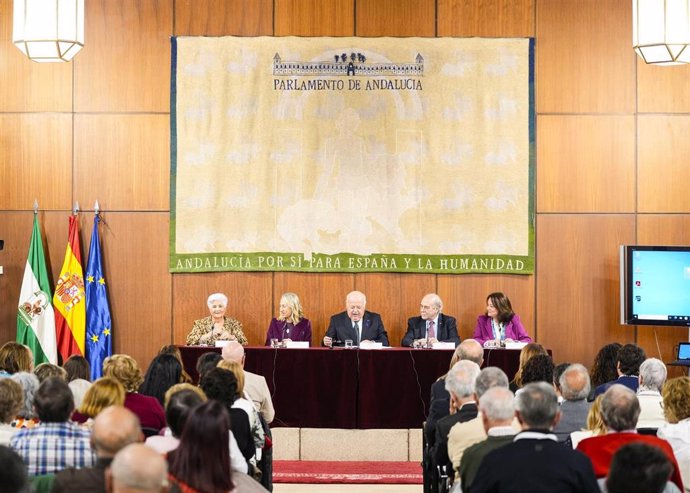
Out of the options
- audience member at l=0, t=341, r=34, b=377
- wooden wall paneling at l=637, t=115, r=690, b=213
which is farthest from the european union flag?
wooden wall paneling at l=637, t=115, r=690, b=213

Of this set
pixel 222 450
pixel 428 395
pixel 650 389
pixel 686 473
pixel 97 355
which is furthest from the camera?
pixel 97 355

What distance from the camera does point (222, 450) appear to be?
3.89 meters

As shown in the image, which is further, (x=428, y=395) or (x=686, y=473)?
(x=428, y=395)

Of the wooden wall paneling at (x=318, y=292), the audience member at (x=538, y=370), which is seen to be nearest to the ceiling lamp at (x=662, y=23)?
the audience member at (x=538, y=370)

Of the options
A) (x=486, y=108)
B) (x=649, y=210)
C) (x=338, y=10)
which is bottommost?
(x=649, y=210)

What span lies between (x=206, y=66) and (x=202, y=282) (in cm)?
215

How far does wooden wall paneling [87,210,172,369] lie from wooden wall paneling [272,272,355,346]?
1108 millimetres

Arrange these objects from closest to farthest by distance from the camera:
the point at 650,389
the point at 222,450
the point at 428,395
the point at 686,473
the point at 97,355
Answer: the point at 222,450, the point at 686,473, the point at 650,389, the point at 428,395, the point at 97,355

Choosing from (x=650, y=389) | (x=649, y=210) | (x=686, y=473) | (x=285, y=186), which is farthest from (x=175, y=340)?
(x=686, y=473)

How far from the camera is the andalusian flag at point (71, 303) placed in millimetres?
10586

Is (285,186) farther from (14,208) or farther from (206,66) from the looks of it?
(14,208)

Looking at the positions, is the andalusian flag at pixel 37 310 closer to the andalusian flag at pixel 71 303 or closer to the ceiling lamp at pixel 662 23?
the andalusian flag at pixel 71 303

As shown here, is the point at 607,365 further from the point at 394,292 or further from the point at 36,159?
the point at 36,159

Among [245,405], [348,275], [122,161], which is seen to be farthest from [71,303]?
[245,405]
